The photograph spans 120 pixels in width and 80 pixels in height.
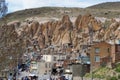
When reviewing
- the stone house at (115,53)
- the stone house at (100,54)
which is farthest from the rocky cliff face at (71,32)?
the stone house at (115,53)

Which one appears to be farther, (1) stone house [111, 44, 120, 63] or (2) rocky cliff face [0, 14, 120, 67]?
(2) rocky cliff face [0, 14, 120, 67]

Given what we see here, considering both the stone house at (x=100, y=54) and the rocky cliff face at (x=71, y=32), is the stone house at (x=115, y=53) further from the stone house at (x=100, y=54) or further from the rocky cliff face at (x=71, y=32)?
the rocky cliff face at (x=71, y=32)

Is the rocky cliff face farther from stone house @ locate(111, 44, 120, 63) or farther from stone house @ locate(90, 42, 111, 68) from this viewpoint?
stone house @ locate(111, 44, 120, 63)

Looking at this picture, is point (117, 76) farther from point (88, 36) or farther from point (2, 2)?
point (88, 36)

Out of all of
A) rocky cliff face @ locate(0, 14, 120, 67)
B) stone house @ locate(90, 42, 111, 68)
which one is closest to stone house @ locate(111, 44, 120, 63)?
stone house @ locate(90, 42, 111, 68)

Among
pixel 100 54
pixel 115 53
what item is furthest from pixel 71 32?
pixel 115 53

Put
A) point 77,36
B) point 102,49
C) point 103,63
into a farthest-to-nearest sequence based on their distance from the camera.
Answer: point 77,36, point 102,49, point 103,63

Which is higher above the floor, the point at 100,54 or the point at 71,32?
the point at 100,54

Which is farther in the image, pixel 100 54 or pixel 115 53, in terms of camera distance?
pixel 100 54

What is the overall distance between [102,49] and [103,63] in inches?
304

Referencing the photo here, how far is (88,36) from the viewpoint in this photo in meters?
178

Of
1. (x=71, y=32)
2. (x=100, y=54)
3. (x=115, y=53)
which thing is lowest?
(x=71, y=32)

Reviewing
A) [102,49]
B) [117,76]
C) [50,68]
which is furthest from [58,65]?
[117,76]

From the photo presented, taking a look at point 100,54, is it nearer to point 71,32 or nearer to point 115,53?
point 115,53
